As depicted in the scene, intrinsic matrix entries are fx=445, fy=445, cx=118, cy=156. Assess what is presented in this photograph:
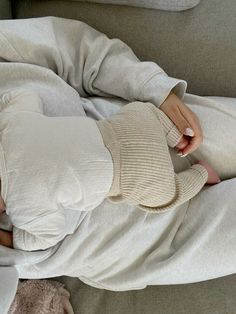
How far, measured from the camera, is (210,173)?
960 millimetres

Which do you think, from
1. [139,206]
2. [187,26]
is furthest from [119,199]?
[187,26]

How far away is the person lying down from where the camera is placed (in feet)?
2.48

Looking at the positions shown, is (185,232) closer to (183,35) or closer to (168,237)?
(168,237)

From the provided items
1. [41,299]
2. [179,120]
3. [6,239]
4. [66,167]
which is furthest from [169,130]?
[41,299]

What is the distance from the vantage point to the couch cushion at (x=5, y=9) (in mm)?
1100

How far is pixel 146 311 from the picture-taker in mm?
1057

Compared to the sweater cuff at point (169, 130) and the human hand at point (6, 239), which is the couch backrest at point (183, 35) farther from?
the human hand at point (6, 239)

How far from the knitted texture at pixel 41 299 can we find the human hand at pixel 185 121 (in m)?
0.45

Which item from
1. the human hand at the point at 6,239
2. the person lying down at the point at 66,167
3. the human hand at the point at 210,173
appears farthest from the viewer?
the human hand at the point at 210,173

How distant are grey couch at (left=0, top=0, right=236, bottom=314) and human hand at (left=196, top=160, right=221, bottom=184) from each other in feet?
0.73

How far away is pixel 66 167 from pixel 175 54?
0.49 meters

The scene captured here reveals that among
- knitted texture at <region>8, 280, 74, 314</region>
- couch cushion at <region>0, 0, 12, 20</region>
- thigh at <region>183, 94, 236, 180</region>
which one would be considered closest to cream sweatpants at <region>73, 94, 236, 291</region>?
thigh at <region>183, 94, 236, 180</region>

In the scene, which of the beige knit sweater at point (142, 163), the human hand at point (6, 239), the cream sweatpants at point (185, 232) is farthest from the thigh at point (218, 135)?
the human hand at point (6, 239)

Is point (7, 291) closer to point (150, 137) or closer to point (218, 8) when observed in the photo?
point (150, 137)
